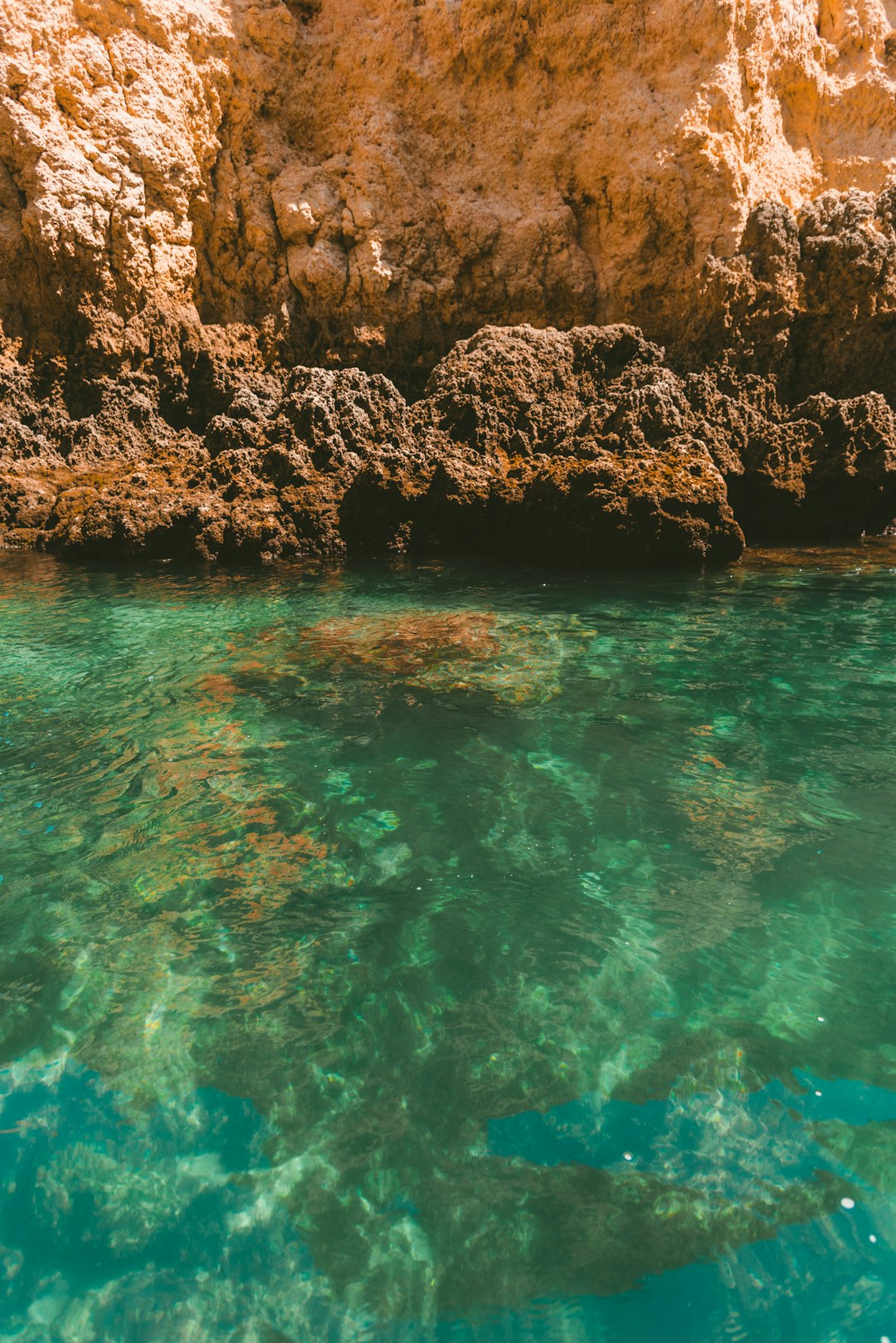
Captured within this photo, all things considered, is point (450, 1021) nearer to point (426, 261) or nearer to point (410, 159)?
point (426, 261)

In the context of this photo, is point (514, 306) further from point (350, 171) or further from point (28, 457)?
point (28, 457)

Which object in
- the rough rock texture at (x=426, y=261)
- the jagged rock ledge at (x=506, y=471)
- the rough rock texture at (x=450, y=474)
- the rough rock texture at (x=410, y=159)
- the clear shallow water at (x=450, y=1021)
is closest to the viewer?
the clear shallow water at (x=450, y=1021)

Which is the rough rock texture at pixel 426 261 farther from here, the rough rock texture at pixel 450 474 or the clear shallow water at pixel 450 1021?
the clear shallow water at pixel 450 1021

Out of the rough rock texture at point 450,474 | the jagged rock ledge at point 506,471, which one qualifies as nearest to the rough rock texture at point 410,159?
the jagged rock ledge at point 506,471

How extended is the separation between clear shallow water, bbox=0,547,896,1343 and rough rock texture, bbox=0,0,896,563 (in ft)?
25.3

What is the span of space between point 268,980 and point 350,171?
19.1 meters

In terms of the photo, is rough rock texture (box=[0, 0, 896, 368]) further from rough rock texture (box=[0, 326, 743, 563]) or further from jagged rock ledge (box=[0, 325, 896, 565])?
rough rock texture (box=[0, 326, 743, 563])

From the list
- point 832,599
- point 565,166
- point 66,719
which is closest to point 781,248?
point 565,166

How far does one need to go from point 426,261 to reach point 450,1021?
18.2m

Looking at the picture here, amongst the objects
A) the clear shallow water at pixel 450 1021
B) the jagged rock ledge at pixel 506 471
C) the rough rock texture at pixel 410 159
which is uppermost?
the rough rock texture at pixel 410 159

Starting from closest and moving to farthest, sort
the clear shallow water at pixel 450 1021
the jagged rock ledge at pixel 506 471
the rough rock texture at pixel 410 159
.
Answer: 1. the clear shallow water at pixel 450 1021
2. the jagged rock ledge at pixel 506 471
3. the rough rock texture at pixel 410 159

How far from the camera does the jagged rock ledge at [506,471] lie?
36.6 ft

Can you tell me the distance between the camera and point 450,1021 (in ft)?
9.04

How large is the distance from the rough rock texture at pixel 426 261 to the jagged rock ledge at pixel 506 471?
65 millimetres
